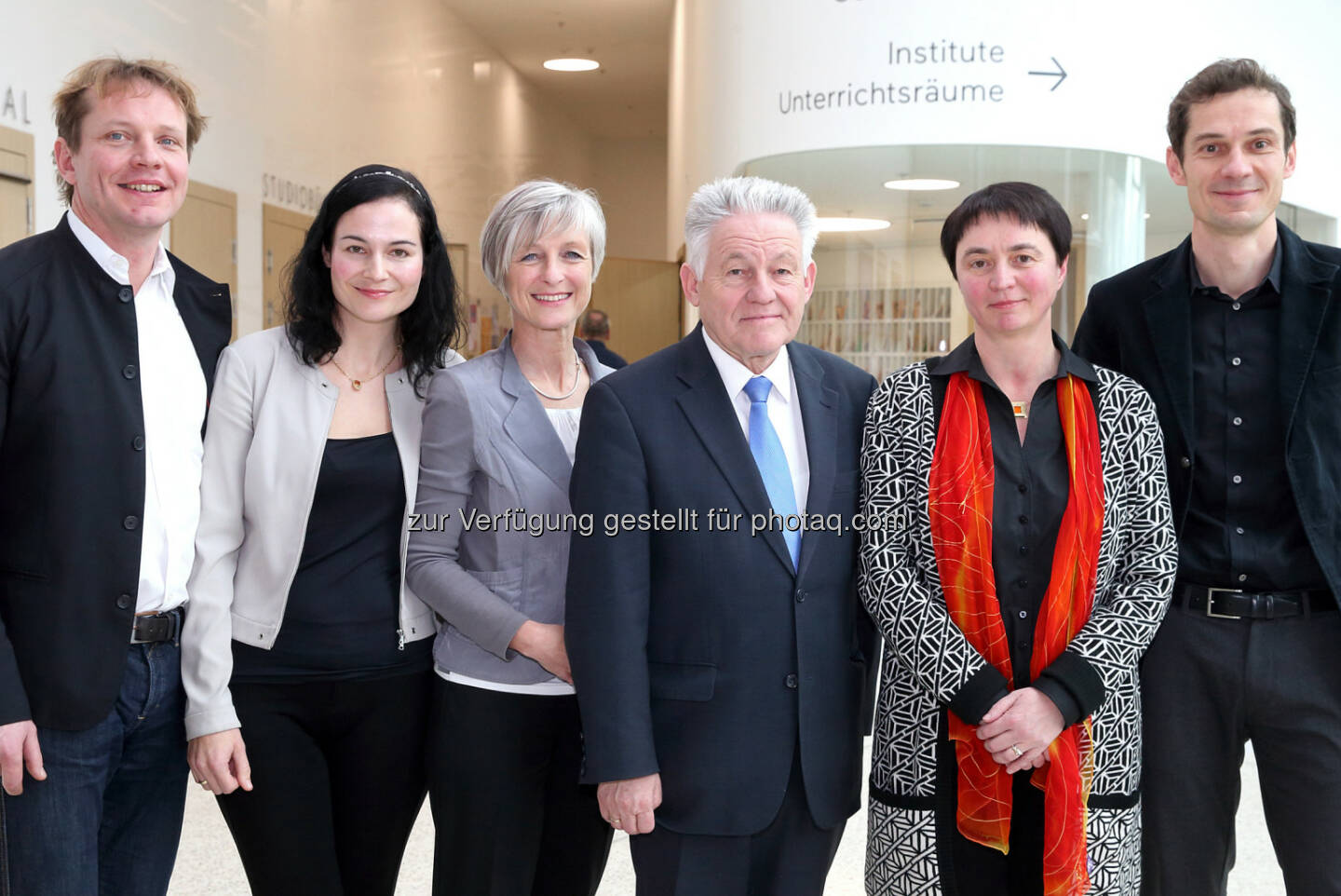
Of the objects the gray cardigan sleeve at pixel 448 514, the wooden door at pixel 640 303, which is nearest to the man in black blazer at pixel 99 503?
the gray cardigan sleeve at pixel 448 514

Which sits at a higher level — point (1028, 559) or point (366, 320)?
point (366, 320)

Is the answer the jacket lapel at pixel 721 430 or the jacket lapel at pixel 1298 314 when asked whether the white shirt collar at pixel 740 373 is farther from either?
the jacket lapel at pixel 1298 314

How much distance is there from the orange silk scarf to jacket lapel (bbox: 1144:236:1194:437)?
1.05 ft

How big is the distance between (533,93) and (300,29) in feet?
20.0

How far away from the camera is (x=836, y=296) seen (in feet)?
18.8

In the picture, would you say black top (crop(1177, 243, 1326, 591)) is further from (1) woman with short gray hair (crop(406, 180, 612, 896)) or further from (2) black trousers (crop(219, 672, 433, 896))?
(2) black trousers (crop(219, 672, 433, 896))

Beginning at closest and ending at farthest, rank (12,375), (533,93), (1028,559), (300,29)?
(12,375), (1028,559), (300,29), (533,93)

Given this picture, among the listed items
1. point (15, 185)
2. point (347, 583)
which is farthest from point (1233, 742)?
point (15, 185)

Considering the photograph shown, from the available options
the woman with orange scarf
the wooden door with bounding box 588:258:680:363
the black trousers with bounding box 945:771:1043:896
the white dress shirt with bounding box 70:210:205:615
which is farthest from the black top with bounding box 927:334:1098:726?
the wooden door with bounding box 588:258:680:363

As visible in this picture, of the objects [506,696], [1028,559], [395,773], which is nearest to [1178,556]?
[1028,559]

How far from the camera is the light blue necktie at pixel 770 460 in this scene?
80.9 inches

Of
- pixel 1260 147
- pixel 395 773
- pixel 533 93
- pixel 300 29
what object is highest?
pixel 533 93

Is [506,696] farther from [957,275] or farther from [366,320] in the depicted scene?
[957,275]

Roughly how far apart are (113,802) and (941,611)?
157 centimetres
